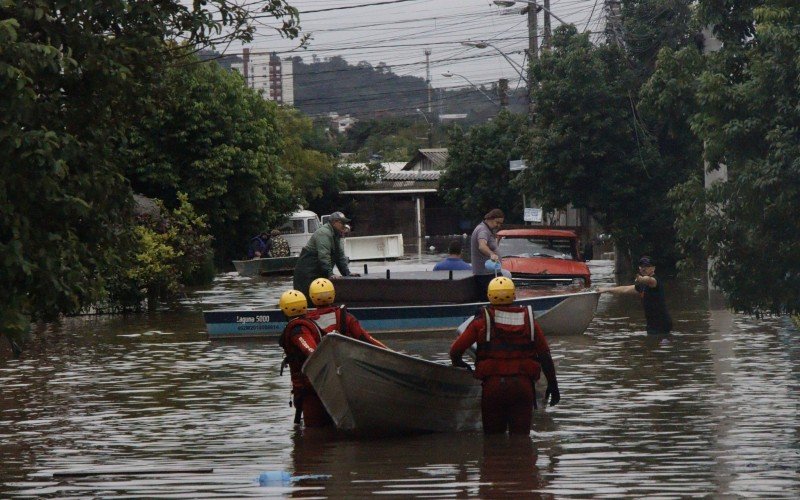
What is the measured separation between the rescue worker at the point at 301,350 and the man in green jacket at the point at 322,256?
7079 mm

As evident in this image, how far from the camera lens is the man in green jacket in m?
20.0

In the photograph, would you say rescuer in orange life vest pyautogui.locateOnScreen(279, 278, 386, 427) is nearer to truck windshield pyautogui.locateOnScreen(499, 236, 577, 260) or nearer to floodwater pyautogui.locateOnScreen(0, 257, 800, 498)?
floodwater pyautogui.locateOnScreen(0, 257, 800, 498)

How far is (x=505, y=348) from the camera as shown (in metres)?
11.4

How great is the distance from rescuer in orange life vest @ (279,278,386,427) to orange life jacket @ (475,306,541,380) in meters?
1.15

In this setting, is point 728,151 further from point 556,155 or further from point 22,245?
point 556,155

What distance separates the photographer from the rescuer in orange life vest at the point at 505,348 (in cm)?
1138

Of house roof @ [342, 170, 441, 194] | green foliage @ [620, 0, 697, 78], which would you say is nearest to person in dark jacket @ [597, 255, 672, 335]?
green foliage @ [620, 0, 697, 78]

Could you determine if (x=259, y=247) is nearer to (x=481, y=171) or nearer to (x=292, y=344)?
(x=481, y=171)

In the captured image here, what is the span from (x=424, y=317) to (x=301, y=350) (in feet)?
30.2

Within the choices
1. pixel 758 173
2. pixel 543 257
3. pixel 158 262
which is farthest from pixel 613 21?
pixel 758 173

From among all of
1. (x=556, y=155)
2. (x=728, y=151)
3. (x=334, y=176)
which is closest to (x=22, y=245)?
(x=728, y=151)

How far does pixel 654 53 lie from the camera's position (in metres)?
36.4

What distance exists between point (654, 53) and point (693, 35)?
4225mm

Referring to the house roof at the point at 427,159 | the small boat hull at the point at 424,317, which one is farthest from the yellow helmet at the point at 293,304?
the house roof at the point at 427,159
